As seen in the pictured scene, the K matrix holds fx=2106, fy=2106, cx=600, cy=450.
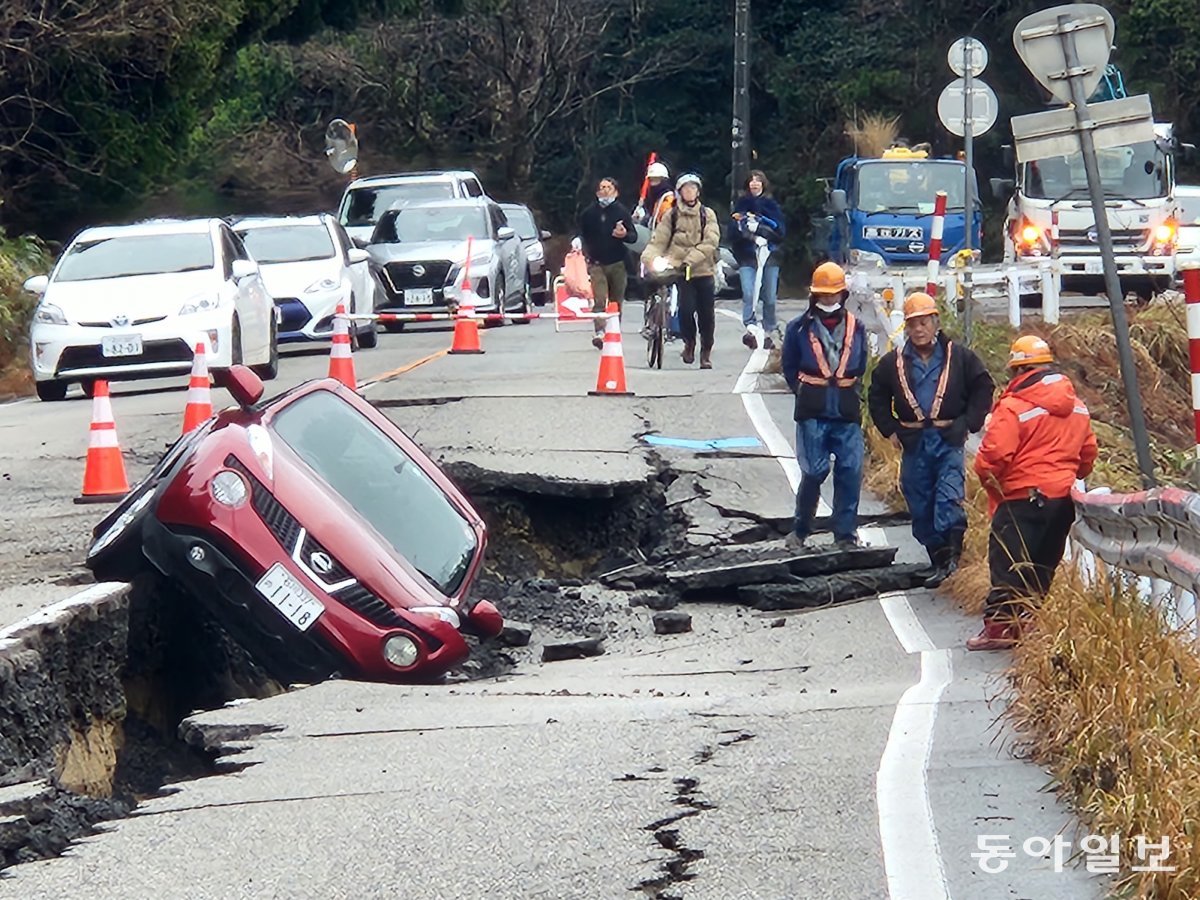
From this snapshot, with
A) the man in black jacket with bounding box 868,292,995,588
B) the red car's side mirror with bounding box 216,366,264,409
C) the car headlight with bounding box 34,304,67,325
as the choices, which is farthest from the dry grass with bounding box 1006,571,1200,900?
the car headlight with bounding box 34,304,67,325

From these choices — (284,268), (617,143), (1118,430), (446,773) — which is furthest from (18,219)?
(446,773)

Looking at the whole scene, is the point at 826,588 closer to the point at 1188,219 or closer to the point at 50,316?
the point at 50,316

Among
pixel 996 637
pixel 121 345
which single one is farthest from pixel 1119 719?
pixel 121 345

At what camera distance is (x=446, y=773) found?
7238mm

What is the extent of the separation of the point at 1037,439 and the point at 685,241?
9.54 m

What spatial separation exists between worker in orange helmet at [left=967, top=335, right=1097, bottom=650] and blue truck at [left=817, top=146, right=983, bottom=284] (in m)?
22.1

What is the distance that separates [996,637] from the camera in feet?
31.5

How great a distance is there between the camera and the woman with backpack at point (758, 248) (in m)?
21.9

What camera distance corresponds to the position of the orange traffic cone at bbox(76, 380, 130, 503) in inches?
507

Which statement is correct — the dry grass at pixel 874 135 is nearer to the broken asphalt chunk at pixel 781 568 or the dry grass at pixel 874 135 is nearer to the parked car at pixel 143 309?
the parked car at pixel 143 309

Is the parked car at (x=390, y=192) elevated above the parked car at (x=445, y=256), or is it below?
above

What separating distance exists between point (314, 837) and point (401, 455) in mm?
4037

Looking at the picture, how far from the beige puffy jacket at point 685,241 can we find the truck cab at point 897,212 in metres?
13.0

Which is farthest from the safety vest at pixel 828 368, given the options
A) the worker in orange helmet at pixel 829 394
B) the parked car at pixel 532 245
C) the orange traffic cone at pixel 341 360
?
the parked car at pixel 532 245
